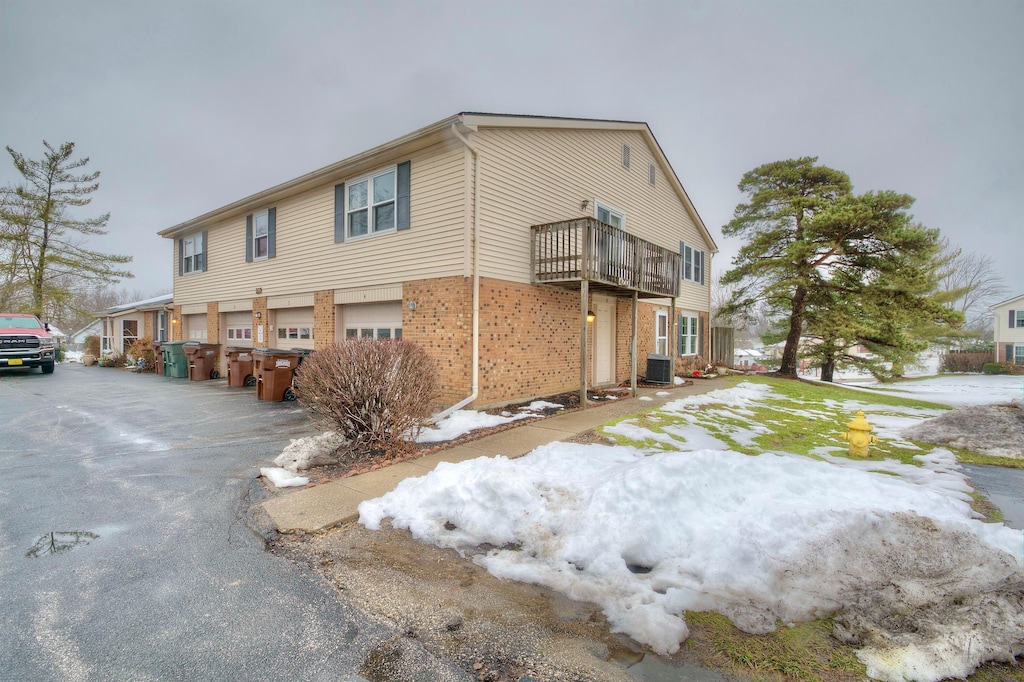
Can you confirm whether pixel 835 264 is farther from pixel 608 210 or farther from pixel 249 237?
pixel 249 237

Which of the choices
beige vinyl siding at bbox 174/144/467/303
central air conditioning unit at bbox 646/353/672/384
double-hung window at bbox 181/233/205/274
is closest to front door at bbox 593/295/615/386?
central air conditioning unit at bbox 646/353/672/384

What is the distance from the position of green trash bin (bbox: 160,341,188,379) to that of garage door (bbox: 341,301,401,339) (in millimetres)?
8495

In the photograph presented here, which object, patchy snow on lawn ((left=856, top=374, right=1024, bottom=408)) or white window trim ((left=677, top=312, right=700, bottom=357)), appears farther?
white window trim ((left=677, top=312, right=700, bottom=357))

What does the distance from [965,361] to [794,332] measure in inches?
924

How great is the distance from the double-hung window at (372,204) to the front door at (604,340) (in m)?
5.78

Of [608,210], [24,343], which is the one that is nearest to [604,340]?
[608,210]

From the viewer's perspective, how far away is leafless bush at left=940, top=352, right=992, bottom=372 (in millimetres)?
30062

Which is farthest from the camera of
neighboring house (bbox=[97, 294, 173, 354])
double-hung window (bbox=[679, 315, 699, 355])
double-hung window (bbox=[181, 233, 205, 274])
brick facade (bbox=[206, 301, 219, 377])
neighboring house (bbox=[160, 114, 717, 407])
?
neighboring house (bbox=[97, 294, 173, 354])

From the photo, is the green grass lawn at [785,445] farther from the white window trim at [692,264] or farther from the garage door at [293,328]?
the garage door at [293,328]

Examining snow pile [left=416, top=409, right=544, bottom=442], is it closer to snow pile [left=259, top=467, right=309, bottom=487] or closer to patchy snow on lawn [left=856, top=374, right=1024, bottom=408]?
snow pile [left=259, top=467, right=309, bottom=487]

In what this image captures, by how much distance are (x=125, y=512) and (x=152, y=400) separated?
822cm

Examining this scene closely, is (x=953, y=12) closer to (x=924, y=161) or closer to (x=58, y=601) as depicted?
(x=924, y=161)

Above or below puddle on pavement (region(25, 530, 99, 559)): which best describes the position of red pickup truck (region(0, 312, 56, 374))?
above

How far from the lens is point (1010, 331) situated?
3100 cm
